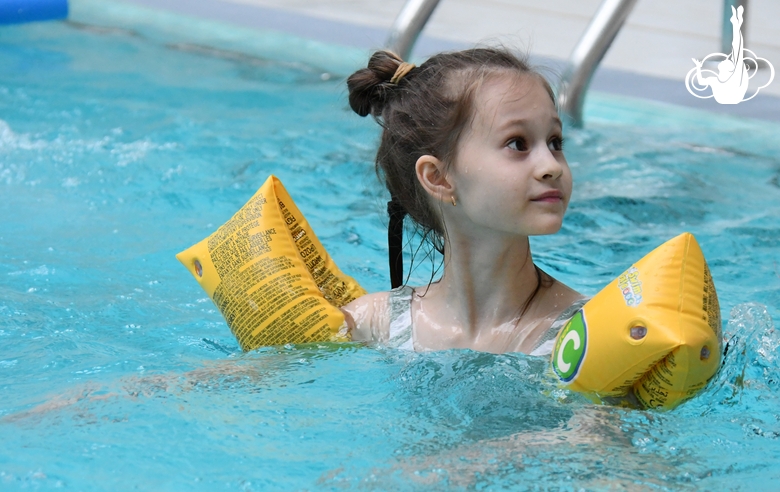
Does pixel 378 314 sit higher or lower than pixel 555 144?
lower

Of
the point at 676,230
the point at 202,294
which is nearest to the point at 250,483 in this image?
the point at 202,294

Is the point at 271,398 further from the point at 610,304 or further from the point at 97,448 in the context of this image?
the point at 610,304

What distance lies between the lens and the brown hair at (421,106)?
7.67 ft

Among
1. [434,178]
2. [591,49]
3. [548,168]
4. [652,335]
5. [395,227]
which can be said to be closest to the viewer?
[652,335]

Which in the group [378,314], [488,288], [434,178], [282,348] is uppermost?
[434,178]

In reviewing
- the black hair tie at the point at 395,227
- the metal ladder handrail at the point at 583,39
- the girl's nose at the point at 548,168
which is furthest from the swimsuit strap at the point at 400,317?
the metal ladder handrail at the point at 583,39

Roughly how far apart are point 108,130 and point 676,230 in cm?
292

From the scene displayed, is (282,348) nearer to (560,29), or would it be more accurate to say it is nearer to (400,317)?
(400,317)

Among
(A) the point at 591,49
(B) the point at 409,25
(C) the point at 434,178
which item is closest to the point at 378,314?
(C) the point at 434,178

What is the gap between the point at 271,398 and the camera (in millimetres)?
2293

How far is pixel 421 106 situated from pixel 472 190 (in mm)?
276

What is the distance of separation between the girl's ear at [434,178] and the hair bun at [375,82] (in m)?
0.27

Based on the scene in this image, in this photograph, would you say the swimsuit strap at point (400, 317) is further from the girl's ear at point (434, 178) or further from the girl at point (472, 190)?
the girl's ear at point (434, 178)

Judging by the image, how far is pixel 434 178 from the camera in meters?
2.39
